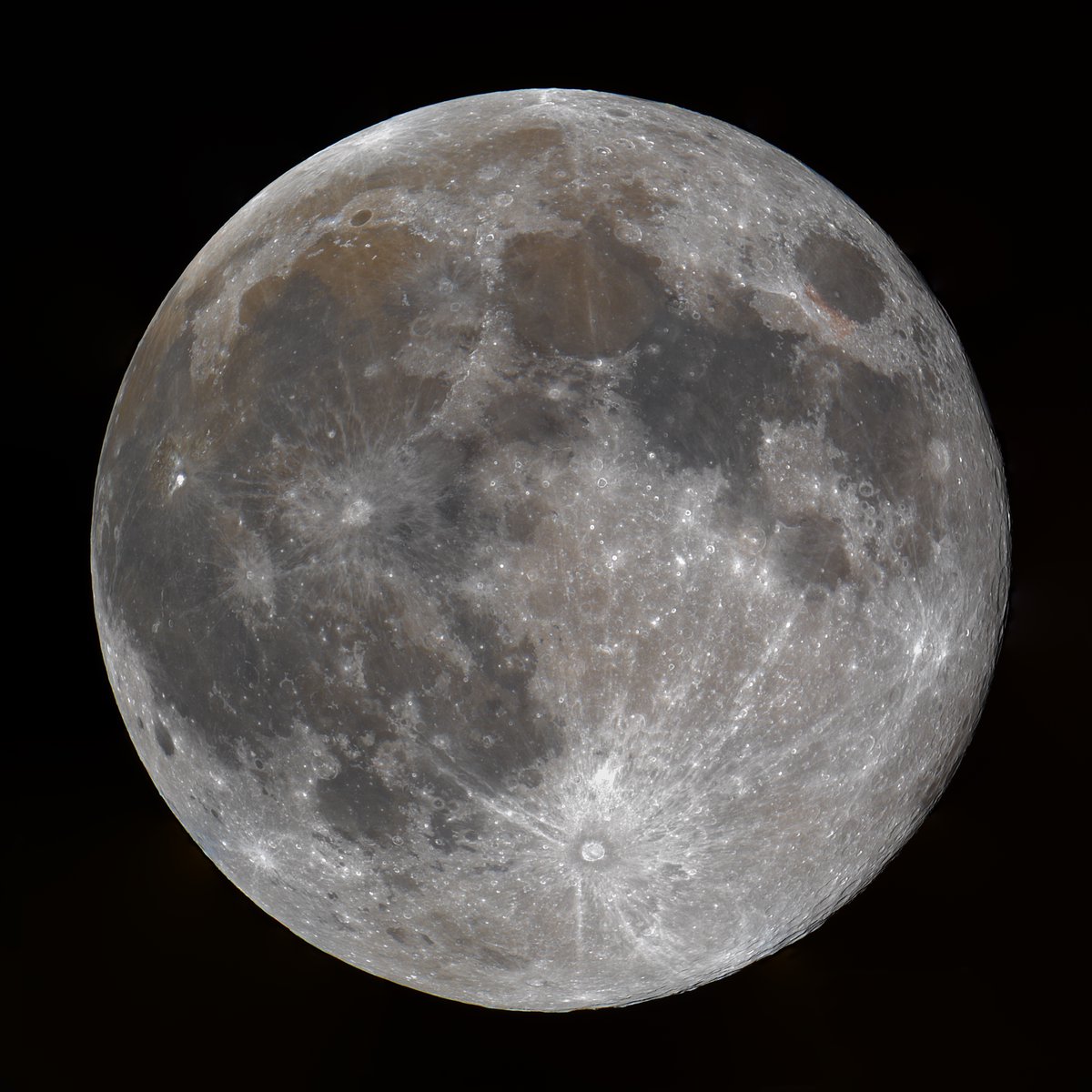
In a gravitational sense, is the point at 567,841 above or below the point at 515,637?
below

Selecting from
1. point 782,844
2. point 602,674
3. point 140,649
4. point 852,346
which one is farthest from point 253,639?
point 852,346

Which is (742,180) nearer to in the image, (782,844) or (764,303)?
(764,303)

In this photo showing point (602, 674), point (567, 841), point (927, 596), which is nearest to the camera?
point (602, 674)

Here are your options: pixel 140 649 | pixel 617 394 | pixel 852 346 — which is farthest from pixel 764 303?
pixel 140 649

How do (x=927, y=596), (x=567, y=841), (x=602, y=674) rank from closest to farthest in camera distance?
(x=602, y=674)
(x=567, y=841)
(x=927, y=596)

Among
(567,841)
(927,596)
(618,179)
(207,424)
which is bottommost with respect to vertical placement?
(567,841)

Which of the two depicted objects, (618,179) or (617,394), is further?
(618,179)

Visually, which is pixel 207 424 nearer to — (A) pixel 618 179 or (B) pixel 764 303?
(A) pixel 618 179
